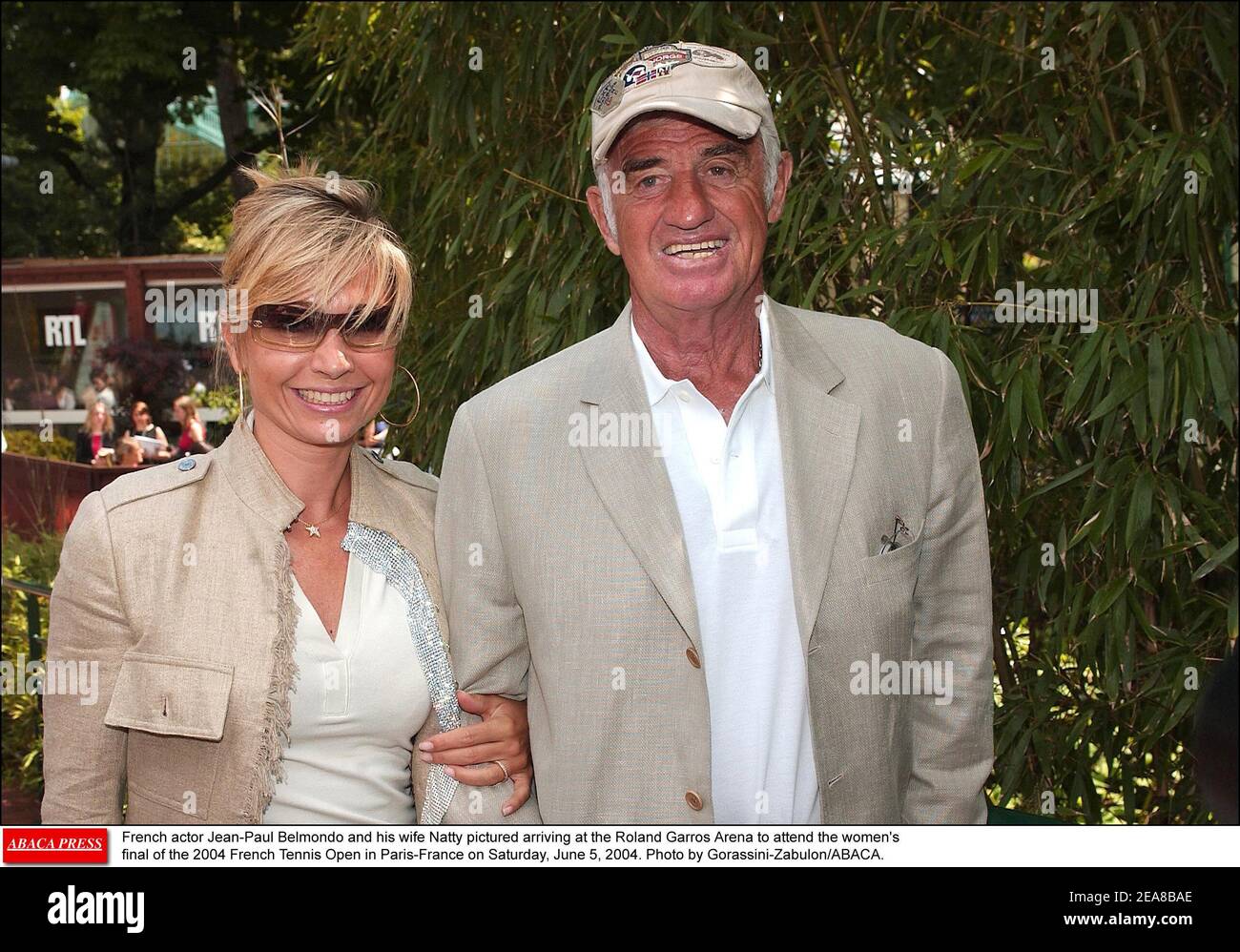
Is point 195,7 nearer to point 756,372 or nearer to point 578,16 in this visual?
point 578,16

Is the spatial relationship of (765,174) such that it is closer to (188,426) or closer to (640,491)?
(640,491)

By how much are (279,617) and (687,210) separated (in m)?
0.85

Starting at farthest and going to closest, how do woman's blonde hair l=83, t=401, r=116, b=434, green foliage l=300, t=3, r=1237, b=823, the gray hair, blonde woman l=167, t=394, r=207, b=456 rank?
1. woman's blonde hair l=83, t=401, r=116, b=434
2. blonde woman l=167, t=394, r=207, b=456
3. green foliage l=300, t=3, r=1237, b=823
4. the gray hair

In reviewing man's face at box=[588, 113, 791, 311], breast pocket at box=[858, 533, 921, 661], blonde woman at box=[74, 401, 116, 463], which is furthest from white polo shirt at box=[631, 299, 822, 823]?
blonde woman at box=[74, 401, 116, 463]

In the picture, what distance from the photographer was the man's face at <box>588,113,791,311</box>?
1.89 meters

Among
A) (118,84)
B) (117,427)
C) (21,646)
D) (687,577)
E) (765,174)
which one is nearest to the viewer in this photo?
(687,577)

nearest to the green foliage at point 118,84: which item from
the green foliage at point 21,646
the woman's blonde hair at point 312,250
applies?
the green foliage at point 21,646

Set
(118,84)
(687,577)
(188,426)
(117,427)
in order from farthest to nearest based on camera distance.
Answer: (118,84) → (117,427) → (188,426) → (687,577)

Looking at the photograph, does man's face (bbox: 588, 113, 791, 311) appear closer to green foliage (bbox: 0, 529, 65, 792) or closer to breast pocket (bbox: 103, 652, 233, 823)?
breast pocket (bbox: 103, 652, 233, 823)

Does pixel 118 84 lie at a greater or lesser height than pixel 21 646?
greater

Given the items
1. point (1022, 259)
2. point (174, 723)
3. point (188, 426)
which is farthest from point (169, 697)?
point (188, 426)

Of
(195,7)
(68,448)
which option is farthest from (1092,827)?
(195,7)

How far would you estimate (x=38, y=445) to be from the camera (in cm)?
585

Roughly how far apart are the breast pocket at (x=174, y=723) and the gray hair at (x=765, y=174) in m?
0.91
